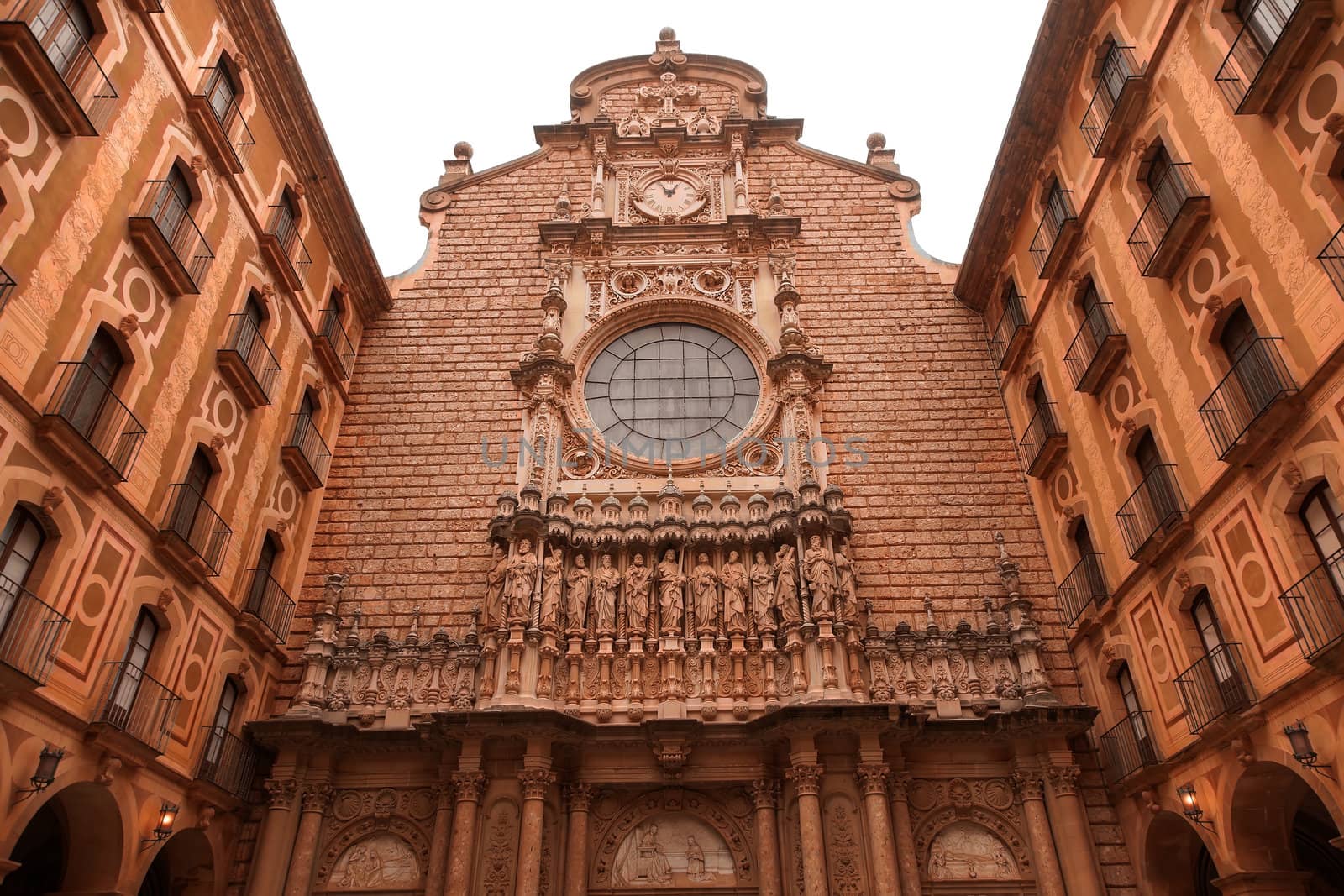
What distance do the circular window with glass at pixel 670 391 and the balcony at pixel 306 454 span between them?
5029mm

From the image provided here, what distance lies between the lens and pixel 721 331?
1909 centimetres

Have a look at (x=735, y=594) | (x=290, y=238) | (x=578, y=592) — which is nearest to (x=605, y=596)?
(x=578, y=592)

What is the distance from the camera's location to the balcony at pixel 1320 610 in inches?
337

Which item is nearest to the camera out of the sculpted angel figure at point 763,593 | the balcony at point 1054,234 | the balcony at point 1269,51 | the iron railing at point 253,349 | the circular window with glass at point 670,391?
the balcony at point 1269,51

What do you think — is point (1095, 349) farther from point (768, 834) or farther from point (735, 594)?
point (768, 834)

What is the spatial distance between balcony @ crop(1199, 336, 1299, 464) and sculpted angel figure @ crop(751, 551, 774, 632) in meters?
6.61

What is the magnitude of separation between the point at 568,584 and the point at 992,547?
7.22 m

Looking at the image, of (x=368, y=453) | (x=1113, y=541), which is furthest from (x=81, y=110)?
(x=1113, y=541)

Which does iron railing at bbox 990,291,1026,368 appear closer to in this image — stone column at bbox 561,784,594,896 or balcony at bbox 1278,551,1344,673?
balcony at bbox 1278,551,1344,673

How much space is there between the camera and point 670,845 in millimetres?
13336

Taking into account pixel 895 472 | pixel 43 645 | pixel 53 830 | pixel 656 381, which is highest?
pixel 656 381

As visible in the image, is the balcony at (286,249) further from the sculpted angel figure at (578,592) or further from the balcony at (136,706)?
the balcony at (136,706)

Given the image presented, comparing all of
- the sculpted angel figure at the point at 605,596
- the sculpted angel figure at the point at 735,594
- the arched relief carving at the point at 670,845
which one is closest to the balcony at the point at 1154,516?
the sculpted angel figure at the point at 735,594

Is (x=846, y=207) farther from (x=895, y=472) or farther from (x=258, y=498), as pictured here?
(x=258, y=498)
